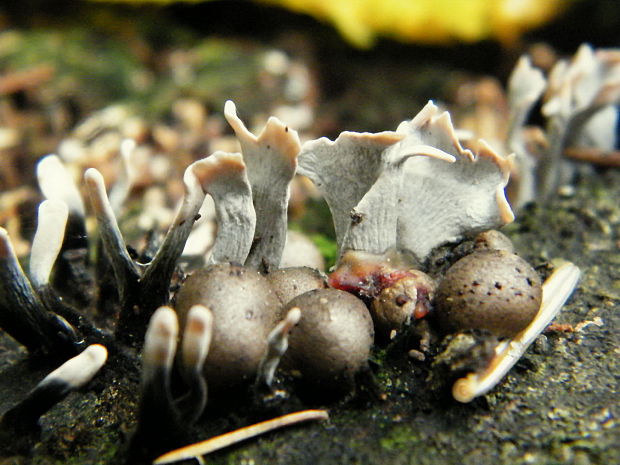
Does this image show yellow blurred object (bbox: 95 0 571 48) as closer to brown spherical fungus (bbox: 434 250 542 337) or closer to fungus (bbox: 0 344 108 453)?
brown spherical fungus (bbox: 434 250 542 337)

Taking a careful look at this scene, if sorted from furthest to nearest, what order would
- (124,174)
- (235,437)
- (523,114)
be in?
1. (523,114)
2. (124,174)
3. (235,437)

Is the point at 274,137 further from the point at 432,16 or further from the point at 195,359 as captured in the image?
the point at 432,16

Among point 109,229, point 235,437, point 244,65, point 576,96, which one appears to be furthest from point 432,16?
point 235,437

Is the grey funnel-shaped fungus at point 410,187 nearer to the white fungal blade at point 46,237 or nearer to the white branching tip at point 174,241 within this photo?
the white branching tip at point 174,241

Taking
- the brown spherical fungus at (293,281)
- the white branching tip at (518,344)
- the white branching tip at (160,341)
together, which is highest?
the white branching tip at (160,341)

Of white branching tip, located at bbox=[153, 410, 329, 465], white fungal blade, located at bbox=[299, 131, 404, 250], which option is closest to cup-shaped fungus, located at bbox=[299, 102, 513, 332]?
white fungal blade, located at bbox=[299, 131, 404, 250]

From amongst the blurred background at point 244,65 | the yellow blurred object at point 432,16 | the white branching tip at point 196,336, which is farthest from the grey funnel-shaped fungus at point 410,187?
the yellow blurred object at point 432,16
